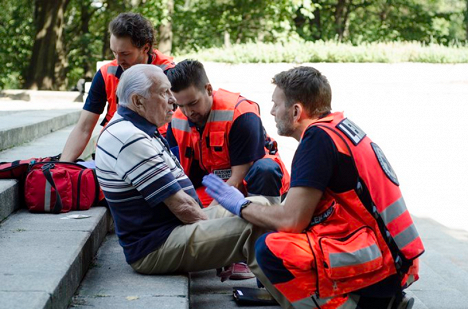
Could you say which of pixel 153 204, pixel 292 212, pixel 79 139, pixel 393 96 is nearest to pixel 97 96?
pixel 79 139

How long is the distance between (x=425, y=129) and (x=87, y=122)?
318 inches

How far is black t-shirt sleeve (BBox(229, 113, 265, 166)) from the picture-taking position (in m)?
4.08

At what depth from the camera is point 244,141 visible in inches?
161

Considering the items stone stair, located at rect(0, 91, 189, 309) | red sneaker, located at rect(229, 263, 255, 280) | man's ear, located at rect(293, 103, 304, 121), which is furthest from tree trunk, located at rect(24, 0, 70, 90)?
man's ear, located at rect(293, 103, 304, 121)

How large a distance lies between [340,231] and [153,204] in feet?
2.88

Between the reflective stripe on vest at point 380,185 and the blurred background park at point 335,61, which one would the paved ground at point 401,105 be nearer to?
the blurred background park at point 335,61

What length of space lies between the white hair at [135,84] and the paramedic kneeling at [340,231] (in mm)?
864

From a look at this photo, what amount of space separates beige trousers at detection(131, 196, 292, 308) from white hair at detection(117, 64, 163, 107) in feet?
2.25

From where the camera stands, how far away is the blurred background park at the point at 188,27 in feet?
57.0

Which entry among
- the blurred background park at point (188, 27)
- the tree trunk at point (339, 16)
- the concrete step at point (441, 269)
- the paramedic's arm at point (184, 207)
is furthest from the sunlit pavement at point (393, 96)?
the tree trunk at point (339, 16)

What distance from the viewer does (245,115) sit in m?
4.14

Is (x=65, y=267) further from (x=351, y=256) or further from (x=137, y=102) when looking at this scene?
(x=351, y=256)

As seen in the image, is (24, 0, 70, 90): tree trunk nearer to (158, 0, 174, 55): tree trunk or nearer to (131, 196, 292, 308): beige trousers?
(158, 0, 174, 55): tree trunk

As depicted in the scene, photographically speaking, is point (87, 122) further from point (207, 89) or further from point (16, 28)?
point (16, 28)
